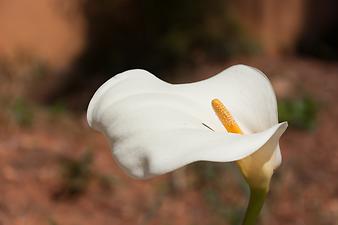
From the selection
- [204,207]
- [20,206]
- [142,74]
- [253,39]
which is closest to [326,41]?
[253,39]

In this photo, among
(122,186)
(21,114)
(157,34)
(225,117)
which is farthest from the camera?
(157,34)

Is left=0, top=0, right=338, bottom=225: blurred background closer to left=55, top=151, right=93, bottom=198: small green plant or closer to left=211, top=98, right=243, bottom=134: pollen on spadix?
left=55, top=151, right=93, bottom=198: small green plant

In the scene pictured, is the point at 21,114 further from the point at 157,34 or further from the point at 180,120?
the point at 180,120

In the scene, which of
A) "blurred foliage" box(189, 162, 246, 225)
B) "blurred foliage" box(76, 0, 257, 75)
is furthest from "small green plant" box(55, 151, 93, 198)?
"blurred foliage" box(76, 0, 257, 75)

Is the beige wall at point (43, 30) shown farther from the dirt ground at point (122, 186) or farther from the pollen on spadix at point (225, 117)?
the pollen on spadix at point (225, 117)

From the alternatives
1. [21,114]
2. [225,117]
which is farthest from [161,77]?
[225,117]

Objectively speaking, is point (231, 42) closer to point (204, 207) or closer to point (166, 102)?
point (204, 207)

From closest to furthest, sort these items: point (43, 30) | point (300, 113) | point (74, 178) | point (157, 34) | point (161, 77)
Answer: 1. point (74, 178)
2. point (300, 113)
3. point (161, 77)
4. point (43, 30)
5. point (157, 34)
